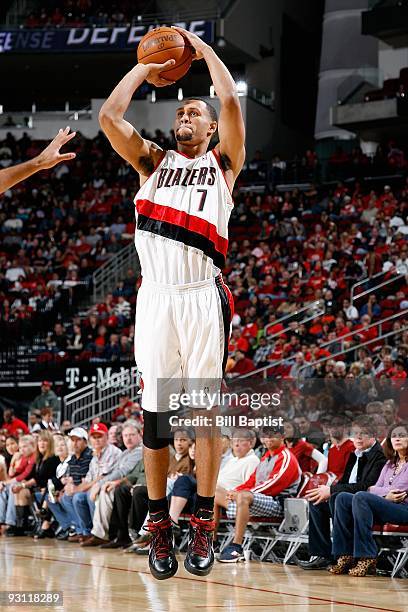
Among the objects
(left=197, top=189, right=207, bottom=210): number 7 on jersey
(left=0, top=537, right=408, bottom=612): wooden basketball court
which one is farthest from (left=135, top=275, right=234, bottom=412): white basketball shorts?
(left=0, top=537, right=408, bottom=612): wooden basketball court

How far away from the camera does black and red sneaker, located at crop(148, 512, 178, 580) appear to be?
17.9ft

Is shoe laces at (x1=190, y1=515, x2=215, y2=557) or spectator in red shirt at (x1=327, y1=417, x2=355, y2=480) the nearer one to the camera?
shoe laces at (x1=190, y1=515, x2=215, y2=557)

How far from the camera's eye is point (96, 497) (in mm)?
12109

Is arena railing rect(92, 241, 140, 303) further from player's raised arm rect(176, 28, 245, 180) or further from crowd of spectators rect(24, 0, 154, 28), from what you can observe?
player's raised arm rect(176, 28, 245, 180)

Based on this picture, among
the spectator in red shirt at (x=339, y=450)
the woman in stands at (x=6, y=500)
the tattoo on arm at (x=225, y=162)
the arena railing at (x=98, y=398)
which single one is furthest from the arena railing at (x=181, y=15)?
the tattoo on arm at (x=225, y=162)

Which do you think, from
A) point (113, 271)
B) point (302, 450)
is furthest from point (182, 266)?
point (113, 271)

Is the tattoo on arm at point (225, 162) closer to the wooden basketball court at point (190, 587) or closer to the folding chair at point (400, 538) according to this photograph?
the wooden basketball court at point (190, 587)

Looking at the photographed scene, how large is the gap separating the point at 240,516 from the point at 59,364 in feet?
29.9

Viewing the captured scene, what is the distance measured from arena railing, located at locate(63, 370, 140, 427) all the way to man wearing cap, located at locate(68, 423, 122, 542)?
4.78 metres

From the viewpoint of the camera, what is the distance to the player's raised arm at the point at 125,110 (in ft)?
17.7

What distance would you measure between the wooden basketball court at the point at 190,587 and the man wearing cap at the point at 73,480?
1.55 meters

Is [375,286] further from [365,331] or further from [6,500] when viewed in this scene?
[6,500]

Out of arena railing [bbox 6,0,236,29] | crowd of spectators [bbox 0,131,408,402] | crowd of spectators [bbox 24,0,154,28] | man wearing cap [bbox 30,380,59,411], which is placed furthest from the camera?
crowd of spectators [bbox 24,0,154,28]

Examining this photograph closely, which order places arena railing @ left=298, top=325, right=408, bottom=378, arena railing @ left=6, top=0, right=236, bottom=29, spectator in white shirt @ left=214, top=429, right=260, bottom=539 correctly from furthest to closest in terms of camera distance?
arena railing @ left=6, top=0, right=236, bottom=29, arena railing @ left=298, top=325, right=408, bottom=378, spectator in white shirt @ left=214, top=429, right=260, bottom=539
